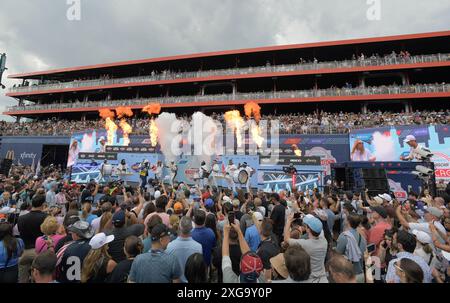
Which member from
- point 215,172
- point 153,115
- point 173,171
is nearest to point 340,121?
point 215,172

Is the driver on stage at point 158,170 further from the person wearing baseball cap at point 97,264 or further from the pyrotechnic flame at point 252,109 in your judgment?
the person wearing baseball cap at point 97,264

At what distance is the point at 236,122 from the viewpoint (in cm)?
2489

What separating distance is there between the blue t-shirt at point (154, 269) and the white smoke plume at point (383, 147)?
799 inches

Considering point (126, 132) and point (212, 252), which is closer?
point (212, 252)

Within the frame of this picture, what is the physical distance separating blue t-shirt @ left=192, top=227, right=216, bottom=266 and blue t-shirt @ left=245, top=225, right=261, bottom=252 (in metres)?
0.69

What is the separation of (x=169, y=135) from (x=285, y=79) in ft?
51.3

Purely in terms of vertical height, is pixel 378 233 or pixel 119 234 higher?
pixel 119 234

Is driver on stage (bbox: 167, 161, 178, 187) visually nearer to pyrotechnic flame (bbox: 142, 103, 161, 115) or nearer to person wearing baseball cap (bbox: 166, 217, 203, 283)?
pyrotechnic flame (bbox: 142, 103, 161, 115)

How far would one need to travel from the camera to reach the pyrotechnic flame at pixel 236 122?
74.1 ft

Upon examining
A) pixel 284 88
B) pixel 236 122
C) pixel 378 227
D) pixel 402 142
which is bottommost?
pixel 378 227

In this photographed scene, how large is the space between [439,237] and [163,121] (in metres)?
26.4

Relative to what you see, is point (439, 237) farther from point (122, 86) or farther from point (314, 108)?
point (122, 86)

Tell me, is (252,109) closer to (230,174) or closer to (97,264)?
(230,174)

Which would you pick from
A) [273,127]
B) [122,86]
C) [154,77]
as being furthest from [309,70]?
[122,86]
